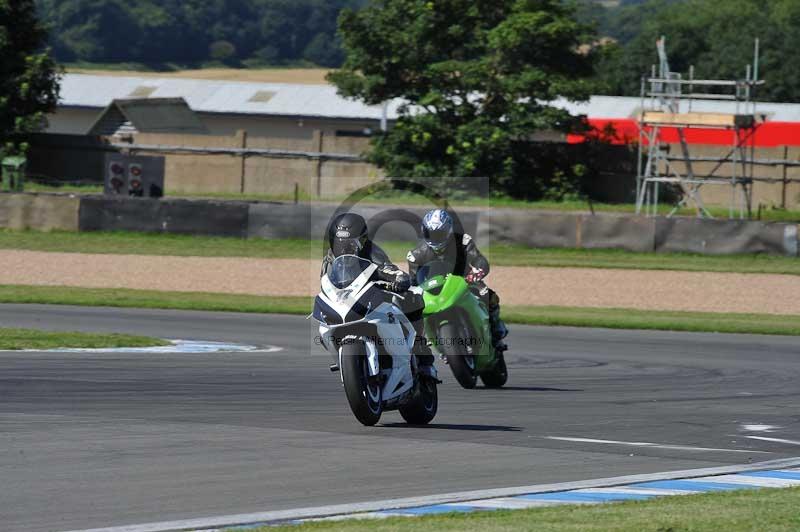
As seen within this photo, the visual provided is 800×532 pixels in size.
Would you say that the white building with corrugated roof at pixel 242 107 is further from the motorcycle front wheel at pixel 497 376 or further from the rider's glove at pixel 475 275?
the rider's glove at pixel 475 275

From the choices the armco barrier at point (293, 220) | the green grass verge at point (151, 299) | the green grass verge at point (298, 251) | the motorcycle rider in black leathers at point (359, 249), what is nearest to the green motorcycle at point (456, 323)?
the motorcycle rider in black leathers at point (359, 249)

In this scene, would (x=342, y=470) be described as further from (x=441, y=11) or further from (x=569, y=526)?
(x=441, y=11)

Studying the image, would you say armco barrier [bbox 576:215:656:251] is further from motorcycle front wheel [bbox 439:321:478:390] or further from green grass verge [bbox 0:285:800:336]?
motorcycle front wheel [bbox 439:321:478:390]

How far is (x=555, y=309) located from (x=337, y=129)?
5119 centimetres

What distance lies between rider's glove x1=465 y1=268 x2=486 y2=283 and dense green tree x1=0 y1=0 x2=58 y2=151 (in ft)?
128

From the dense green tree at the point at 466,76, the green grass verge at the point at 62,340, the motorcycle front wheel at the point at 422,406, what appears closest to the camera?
the motorcycle front wheel at the point at 422,406

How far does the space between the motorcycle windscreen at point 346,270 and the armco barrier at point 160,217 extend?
21.5m

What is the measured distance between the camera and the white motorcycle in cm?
1016

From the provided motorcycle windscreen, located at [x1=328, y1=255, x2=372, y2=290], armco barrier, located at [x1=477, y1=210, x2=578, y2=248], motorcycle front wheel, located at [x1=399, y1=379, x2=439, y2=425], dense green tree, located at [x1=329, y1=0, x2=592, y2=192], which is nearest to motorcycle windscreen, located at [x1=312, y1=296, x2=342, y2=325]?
motorcycle windscreen, located at [x1=328, y1=255, x2=372, y2=290]

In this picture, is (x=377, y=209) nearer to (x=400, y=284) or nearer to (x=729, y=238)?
(x=729, y=238)

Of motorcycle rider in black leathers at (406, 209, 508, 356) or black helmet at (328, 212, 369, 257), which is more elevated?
black helmet at (328, 212, 369, 257)

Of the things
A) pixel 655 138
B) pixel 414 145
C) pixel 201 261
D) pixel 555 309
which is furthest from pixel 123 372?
pixel 414 145

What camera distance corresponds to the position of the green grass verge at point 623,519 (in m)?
6.79

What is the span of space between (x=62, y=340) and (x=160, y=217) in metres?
15.3
